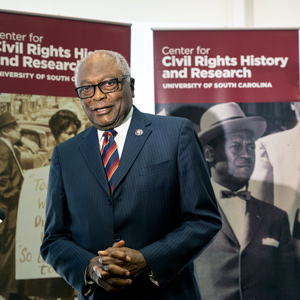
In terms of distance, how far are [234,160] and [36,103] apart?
1.79 m

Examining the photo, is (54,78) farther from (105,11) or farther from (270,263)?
(270,263)

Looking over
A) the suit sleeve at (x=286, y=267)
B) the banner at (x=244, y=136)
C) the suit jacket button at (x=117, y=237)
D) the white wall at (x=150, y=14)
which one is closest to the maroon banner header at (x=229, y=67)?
the banner at (x=244, y=136)

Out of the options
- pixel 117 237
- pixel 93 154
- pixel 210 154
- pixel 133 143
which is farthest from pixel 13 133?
pixel 117 237

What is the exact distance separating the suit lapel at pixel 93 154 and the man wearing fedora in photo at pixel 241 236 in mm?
2530

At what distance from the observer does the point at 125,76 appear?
212 cm

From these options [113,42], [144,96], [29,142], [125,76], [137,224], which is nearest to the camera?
[137,224]

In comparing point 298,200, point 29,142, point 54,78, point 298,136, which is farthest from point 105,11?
point 298,200

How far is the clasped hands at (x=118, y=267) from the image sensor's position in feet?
5.74

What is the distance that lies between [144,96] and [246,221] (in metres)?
1.67

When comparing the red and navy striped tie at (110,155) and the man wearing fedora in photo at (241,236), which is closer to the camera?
the red and navy striped tie at (110,155)

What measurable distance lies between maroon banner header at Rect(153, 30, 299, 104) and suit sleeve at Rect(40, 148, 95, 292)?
2581 mm

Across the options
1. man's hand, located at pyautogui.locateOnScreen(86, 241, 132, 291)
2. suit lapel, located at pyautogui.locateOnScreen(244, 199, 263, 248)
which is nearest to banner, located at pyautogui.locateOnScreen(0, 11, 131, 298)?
suit lapel, located at pyautogui.locateOnScreen(244, 199, 263, 248)

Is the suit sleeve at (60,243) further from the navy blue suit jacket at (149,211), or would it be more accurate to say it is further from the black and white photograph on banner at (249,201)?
the black and white photograph on banner at (249,201)

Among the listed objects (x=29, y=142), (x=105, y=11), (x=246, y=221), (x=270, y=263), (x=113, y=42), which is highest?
(x=105, y=11)
